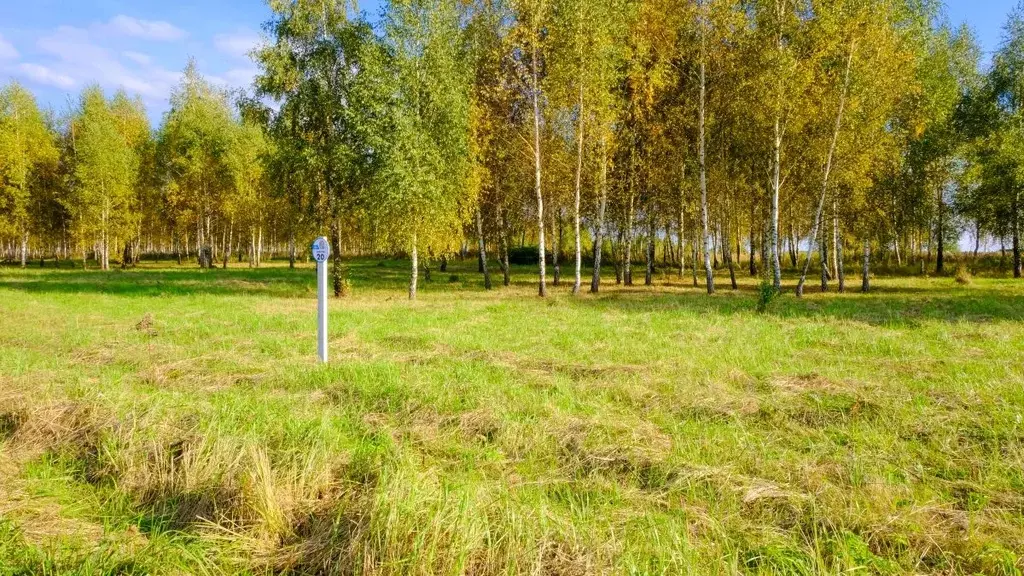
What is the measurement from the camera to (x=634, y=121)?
3025cm

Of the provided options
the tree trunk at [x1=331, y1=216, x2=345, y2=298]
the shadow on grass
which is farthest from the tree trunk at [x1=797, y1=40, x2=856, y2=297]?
the tree trunk at [x1=331, y1=216, x2=345, y2=298]

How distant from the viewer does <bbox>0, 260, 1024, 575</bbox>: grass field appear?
3.38 m

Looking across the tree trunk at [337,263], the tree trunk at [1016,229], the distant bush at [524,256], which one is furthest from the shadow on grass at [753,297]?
the distant bush at [524,256]

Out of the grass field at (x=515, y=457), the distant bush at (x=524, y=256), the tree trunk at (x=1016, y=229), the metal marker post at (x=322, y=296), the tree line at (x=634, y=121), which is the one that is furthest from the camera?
the distant bush at (x=524, y=256)

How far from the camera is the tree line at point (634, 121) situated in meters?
23.5

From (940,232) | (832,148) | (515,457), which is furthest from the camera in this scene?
(940,232)

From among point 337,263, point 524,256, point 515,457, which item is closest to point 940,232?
point 524,256

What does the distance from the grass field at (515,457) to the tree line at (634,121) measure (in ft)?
40.5

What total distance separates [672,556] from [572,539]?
25.6 inches

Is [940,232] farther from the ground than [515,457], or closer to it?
farther from the ground

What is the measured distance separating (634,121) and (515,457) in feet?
93.1

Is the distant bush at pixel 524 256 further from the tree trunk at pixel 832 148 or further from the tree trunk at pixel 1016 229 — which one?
the tree trunk at pixel 1016 229

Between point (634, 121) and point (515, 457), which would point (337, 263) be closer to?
point (634, 121)

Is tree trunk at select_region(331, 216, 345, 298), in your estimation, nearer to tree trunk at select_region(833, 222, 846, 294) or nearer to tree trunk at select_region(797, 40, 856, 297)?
tree trunk at select_region(797, 40, 856, 297)
